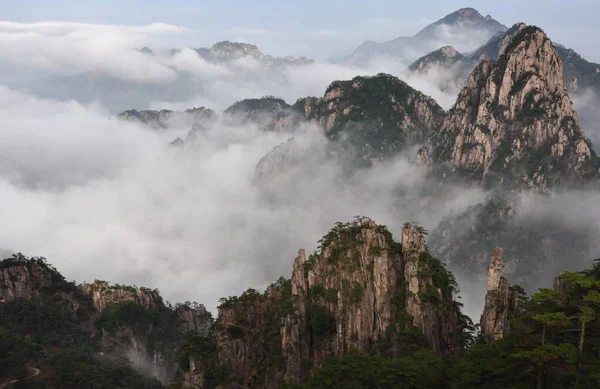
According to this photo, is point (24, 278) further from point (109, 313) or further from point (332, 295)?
point (332, 295)

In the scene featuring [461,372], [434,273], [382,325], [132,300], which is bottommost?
[461,372]

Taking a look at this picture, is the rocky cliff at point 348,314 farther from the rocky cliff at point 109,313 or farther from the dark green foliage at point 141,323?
the dark green foliage at point 141,323

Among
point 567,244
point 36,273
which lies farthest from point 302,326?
point 567,244

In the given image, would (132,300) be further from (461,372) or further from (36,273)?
(461,372)

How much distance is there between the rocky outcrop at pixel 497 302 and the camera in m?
66.4

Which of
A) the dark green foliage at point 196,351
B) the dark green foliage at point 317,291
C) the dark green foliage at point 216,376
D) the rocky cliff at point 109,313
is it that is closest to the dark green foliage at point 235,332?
the dark green foliage at point 196,351

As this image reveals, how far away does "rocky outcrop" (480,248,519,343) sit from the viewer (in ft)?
218

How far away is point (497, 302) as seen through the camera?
221 ft

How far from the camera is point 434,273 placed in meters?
81.8

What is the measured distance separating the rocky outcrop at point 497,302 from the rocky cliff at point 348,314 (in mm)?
11577

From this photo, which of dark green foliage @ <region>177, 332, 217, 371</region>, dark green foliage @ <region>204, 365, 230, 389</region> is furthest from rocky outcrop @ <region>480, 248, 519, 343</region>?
dark green foliage @ <region>177, 332, 217, 371</region>

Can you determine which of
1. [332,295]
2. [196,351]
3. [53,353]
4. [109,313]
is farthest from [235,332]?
[109,313]

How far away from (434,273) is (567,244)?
136789 millimetres

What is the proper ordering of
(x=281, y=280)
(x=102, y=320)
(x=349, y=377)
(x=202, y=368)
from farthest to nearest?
1. (x=102, y=320)
2. (x=281, y=280)
3. (x=202, y=368)
4. (x=349, y=377)
